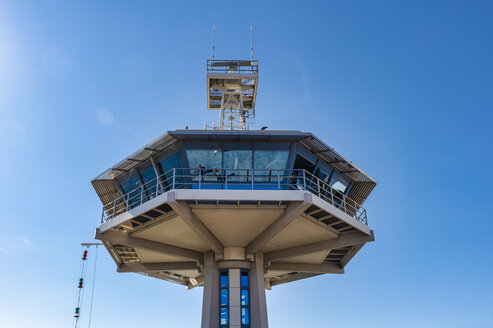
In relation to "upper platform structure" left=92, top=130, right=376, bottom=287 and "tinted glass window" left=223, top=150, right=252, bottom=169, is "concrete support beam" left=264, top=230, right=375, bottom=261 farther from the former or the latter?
"tinted glass window" left=223, top=150, right=252, bottom=169

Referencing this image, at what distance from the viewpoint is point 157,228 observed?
67.8 feet

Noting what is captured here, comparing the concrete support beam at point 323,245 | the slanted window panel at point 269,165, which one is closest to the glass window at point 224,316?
the concrete support beam at point 323,245

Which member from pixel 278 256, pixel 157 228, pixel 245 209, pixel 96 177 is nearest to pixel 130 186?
pixel 96 177

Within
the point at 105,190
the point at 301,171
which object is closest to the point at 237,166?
the point at 301,171

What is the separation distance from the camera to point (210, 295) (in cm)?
2186

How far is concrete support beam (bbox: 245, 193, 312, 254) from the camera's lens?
60.1 ft

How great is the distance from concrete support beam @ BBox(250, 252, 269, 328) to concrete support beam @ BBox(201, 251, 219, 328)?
1.66 metres

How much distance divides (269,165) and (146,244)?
6803 millimetres

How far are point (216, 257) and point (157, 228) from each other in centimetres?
364

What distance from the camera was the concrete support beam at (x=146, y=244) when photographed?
20.3 metres

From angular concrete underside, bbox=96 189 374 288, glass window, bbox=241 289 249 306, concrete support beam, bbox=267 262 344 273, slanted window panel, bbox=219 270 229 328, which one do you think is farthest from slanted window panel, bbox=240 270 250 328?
concrete support beam, bbox=267 262 344 273

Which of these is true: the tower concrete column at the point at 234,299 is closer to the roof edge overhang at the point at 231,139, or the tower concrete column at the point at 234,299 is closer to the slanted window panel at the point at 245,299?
the slanted window panel at the point at 245,299

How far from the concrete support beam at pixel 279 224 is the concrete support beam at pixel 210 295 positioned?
186 cm

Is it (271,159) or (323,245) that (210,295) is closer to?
(323,245)
